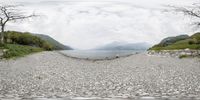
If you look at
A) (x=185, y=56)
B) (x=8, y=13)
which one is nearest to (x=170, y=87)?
(x=185, y=56)

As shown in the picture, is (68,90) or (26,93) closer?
(26,93)

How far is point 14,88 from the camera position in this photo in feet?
62.6

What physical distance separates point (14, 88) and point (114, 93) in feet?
18.2

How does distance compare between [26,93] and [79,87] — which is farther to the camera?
[79,87]

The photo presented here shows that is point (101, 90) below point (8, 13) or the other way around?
below

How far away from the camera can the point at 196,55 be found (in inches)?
2208

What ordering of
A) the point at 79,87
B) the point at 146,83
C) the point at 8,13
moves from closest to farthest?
the point at 79,87, the point at 146,83, the point at 8,13

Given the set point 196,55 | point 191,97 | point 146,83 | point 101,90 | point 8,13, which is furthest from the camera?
point 8,13

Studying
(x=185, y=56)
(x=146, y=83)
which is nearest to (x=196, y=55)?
(x=185, y=56)

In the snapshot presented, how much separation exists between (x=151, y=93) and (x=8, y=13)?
58.2m

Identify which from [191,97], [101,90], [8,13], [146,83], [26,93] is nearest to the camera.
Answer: [191,97]

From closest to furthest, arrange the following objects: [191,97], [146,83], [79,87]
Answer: [191,97], [79,87], [146,83]

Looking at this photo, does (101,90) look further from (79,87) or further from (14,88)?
(14,88)

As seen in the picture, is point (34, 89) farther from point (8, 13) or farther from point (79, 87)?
point (8, 13)
